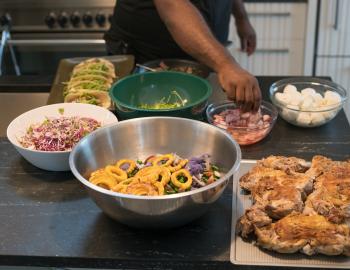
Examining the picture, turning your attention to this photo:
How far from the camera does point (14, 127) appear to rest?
1.42m

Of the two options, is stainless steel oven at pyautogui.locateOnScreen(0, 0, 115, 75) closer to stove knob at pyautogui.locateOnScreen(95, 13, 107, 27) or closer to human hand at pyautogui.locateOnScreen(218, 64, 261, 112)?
stove knob at pyautogui.locateOnScreen(95, 13, 107, 27)

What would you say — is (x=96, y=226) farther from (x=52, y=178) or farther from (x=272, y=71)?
(x=272, y=71)

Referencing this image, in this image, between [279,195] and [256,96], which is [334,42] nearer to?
[256,96]

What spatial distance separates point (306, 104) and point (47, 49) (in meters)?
1.67

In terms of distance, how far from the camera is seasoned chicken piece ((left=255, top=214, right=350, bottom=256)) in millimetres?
994

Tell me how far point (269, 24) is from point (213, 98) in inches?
46.2

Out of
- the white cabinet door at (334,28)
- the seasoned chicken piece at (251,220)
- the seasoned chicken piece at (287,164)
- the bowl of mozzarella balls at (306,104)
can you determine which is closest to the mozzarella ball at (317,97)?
the bowl of mozzarella balls at (306,104)

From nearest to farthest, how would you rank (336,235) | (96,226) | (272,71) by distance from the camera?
(336,235), (96,226), (272,71)

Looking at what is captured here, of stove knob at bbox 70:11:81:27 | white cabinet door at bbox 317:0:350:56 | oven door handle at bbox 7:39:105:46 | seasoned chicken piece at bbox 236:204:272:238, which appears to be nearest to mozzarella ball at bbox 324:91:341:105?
seasoned chicken piece at bbox 236:204:272:238

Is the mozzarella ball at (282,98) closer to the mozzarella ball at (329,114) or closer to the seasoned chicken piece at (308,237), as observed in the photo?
the mozzarella ball at (329,114)

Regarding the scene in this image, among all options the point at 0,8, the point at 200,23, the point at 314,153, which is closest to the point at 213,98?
the point at 200,23

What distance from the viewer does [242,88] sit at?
1.41 m

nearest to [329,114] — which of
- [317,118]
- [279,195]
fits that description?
[317,118]

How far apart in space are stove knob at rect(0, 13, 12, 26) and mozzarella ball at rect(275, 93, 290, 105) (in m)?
1.66
